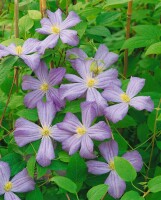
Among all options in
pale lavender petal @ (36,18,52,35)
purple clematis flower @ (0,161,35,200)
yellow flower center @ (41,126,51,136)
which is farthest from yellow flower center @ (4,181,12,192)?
pale lavender petal @ (36,18,52,35)

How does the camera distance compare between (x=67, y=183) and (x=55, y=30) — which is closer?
(x=67, y=183)

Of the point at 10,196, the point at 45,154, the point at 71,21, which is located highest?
the point at 71,21

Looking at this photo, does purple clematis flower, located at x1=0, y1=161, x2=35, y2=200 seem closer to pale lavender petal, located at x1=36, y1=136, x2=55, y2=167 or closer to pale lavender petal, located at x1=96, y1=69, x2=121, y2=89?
pale lavender petal, located at x1=36, y1=136, x2=55, y2=167

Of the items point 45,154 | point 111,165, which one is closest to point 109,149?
point 111,165

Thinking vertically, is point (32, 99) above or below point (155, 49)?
below

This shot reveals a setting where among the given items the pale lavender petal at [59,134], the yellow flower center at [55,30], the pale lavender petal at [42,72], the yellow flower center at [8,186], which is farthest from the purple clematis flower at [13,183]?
the yellow flower center at [55,30]

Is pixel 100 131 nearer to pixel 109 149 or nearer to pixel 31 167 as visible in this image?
pixel 109 149

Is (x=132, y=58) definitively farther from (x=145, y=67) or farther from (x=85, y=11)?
(x=85, y=11)
